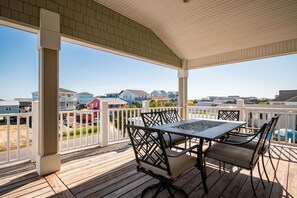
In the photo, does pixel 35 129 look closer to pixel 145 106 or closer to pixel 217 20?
pixel 145 106

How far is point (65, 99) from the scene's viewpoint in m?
3.15

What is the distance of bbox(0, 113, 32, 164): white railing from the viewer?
8.64 feet

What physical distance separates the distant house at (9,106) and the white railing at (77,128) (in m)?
0.71

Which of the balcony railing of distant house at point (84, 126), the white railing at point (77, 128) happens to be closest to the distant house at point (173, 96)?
the balcony railing of distant house at point (84, 126)

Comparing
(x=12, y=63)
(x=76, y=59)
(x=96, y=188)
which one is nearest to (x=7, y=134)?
(x=12, y=63)

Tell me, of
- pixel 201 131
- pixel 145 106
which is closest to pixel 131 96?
pixel 145 106

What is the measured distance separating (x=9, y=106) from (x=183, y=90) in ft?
16.7

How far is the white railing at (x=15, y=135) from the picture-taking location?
2635 mm

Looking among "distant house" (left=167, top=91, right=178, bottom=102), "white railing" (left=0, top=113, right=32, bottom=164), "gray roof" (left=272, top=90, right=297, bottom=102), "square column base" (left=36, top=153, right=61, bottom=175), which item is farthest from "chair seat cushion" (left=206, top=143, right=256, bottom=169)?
"gray roof" (left=272, top=90, right=297, bottom=102)

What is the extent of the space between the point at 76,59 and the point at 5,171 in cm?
565

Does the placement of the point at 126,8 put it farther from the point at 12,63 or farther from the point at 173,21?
the point at 12,63

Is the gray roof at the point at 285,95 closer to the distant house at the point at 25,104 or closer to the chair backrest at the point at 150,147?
the chair backrest at the point at 150,147

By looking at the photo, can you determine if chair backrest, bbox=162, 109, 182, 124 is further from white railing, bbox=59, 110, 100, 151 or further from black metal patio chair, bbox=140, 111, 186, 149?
white railing, bbox=59, 110, 100, 151

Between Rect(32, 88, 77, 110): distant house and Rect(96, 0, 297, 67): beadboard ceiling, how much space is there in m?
2.10
